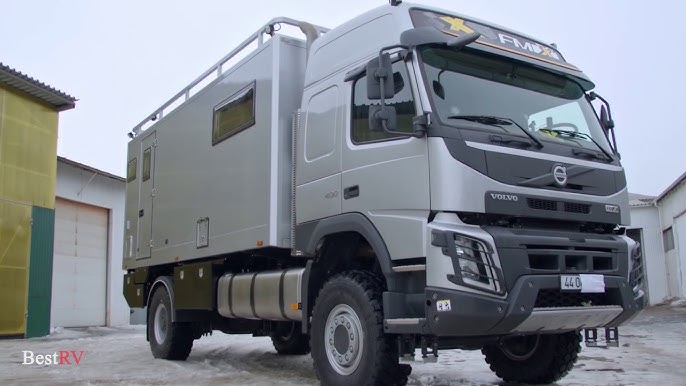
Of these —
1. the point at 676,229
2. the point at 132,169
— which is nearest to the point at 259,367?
the point at 132,169

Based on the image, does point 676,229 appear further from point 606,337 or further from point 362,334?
point 362,334

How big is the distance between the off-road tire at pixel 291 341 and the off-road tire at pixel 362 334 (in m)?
3.64

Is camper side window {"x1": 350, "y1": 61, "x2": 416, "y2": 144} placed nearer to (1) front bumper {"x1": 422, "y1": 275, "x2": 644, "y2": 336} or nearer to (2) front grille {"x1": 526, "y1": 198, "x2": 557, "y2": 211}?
(2) front grille {"x1": 526, "y1": 198, "x2": 557, "y2": 211}

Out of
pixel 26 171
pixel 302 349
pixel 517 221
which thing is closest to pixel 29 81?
pixel 26 171

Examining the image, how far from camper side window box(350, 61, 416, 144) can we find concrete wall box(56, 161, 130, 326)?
15.6 metres

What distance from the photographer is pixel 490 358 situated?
7016mm

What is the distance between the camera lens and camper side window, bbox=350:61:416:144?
536 centimetres

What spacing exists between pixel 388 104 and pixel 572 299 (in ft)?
7.13

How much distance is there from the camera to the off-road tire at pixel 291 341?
380 inches

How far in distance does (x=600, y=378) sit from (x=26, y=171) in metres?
14.0

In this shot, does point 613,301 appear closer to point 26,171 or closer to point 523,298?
point 523,298

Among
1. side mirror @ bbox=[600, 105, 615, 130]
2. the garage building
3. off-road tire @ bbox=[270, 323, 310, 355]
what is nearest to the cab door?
side mirror @ bbox=[600, 105, 615, 130]

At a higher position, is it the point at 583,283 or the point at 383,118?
the point at 383,118

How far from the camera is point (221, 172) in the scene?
320 inches
